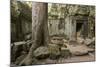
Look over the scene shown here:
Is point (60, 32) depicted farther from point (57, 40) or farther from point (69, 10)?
point (69, 10)

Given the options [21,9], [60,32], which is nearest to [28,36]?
[21,9]

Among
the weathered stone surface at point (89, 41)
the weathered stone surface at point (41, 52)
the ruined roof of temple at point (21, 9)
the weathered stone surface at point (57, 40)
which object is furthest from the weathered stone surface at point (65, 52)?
the ruined roof of temple at point (21, 9)

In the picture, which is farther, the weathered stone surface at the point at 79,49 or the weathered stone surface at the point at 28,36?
the weathered stone surface at the point at 79,49

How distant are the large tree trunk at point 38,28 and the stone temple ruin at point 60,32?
57 mm

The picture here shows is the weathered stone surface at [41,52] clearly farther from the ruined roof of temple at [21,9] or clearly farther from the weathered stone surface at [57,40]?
the ruined roof of temple at [21,9]

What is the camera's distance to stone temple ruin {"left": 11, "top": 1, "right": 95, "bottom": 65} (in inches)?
91.1

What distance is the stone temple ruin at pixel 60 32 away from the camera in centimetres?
231

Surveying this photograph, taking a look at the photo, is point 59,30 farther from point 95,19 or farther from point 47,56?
point 95,19

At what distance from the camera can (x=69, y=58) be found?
8.38ft

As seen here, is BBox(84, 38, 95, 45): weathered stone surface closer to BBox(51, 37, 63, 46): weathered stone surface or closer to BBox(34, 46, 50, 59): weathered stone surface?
BBox(51, 37, 63, 46): weathered stone surface

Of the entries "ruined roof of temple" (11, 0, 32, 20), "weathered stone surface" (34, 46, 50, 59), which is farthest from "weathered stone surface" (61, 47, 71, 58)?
"ruined roof of temple" (11, 0, 32, 20)

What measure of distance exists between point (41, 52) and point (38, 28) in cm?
39
